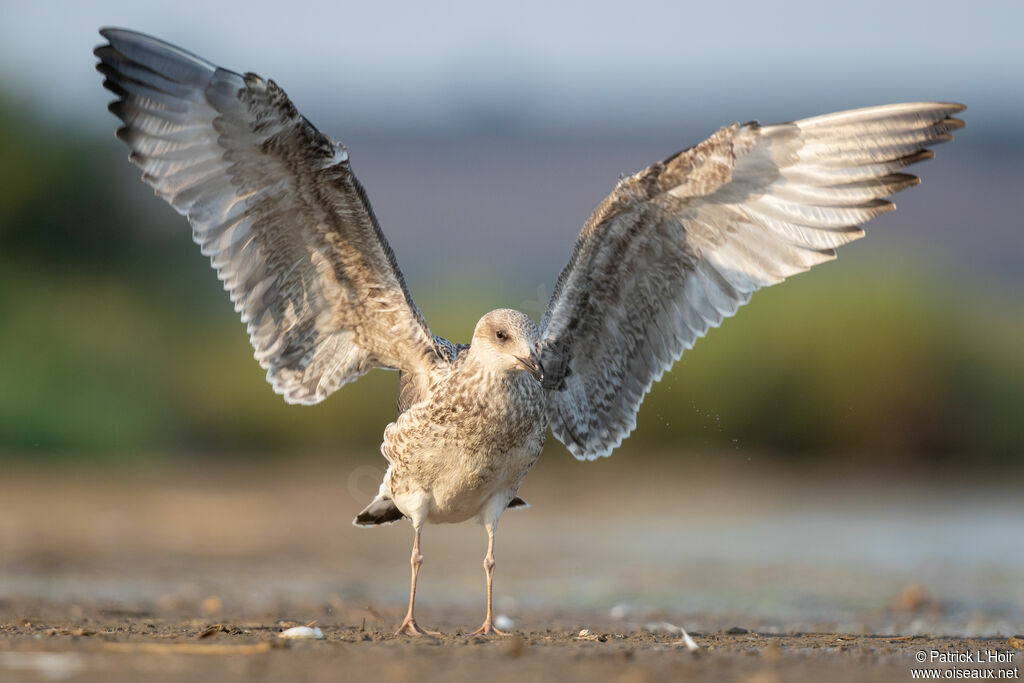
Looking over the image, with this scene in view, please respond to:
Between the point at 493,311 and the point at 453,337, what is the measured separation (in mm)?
8601

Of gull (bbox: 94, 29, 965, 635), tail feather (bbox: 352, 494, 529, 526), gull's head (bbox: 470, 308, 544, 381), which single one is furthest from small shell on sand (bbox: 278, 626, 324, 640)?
gull's head (bbox: 470, 308, 544, 381)

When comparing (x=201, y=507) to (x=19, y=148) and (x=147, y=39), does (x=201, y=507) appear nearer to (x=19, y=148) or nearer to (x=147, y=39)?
(x=19, y=148)

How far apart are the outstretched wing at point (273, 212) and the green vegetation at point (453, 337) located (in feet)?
25.9

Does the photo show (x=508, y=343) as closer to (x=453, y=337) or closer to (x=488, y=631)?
(x=488, y=631)

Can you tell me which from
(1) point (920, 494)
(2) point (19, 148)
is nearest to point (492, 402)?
(1) point (920, 494)

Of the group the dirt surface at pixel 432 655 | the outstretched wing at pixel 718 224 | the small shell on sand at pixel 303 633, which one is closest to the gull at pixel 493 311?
the outstretched wing at pixel 718 224

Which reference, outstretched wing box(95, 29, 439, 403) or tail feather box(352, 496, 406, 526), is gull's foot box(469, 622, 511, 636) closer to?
tail feather box(352, 496, 406, 526)

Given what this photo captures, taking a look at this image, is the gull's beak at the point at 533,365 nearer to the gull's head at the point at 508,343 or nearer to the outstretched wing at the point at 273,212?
the gull's head at the point at 508,343

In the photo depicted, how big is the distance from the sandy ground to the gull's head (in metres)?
1.34

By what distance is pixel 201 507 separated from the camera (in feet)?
49.2

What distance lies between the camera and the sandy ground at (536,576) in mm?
5820

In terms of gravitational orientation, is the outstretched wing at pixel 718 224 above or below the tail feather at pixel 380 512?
above

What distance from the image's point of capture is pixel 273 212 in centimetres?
762

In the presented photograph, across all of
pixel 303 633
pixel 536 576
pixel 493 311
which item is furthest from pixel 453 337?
pixel 303 633
